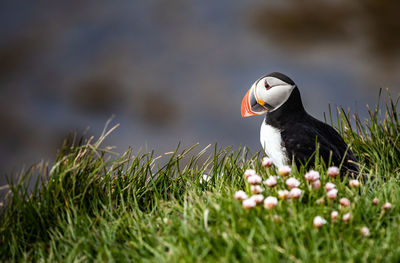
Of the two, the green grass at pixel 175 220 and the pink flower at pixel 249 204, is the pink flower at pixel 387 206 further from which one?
the pink flower at pixel 249 204

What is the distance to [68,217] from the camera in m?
3.37

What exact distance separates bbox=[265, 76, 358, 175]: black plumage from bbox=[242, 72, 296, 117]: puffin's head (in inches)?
0.9

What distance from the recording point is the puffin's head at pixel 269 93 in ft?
13.3

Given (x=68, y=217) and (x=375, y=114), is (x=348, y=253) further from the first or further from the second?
(x=375, y=114)

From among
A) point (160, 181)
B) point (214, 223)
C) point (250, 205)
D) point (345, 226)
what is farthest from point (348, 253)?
point (160, 181)

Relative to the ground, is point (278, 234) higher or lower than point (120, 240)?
higher

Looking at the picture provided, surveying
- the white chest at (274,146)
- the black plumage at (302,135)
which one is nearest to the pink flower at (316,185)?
the black plumage at (302,135)

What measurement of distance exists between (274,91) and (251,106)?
0.32 metres

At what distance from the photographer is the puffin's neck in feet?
13.2

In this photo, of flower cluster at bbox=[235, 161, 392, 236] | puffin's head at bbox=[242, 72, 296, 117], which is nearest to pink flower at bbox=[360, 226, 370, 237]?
flower cluster at bbox=[235, 161, 392, 236]

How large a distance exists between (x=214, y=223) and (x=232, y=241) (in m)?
0.39

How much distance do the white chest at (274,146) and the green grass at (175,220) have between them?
0.39 m

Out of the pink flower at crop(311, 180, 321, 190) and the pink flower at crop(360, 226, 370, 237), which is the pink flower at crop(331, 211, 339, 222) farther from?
the pink flower at crop(311, 180, 321, 190)

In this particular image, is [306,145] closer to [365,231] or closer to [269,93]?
[269,93]
